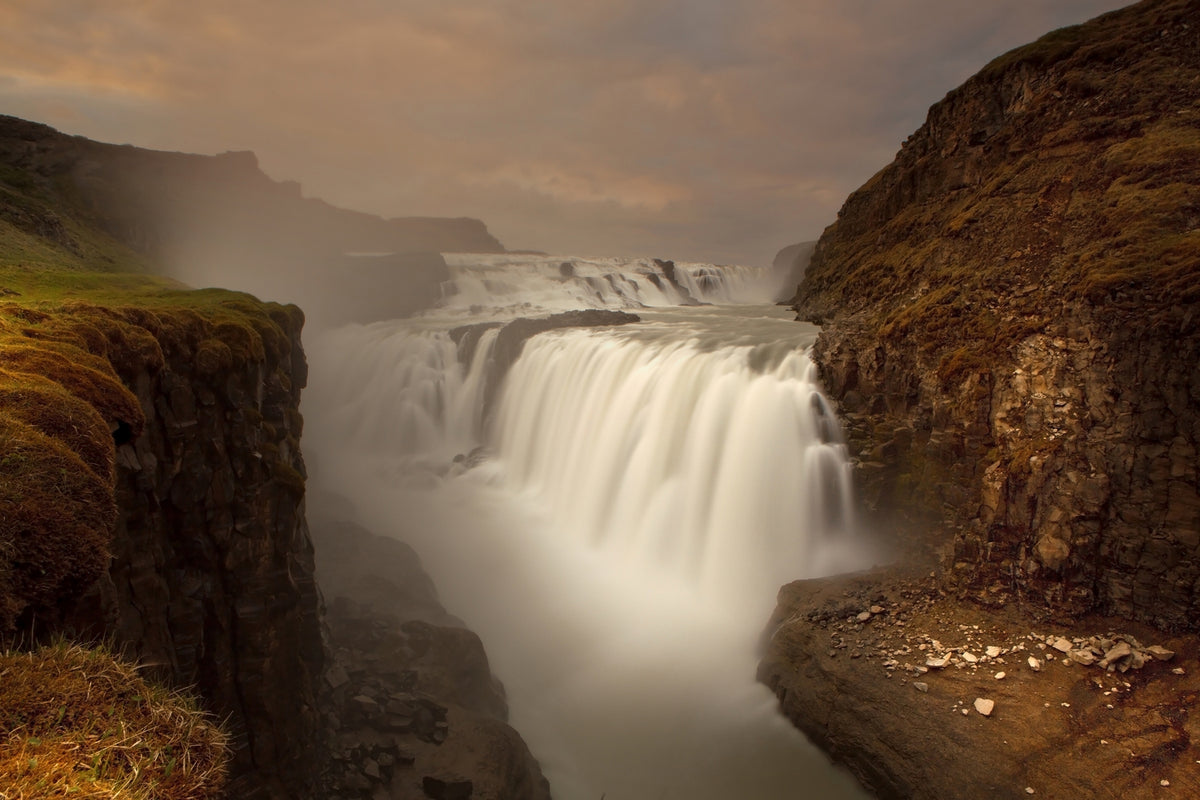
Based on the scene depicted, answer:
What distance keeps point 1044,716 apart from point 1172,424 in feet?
17.6

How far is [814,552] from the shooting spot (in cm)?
1609

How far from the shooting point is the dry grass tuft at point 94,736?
9.52 feet

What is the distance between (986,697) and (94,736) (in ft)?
38.7

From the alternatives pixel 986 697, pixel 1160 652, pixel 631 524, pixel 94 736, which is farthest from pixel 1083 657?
pixel 94 736

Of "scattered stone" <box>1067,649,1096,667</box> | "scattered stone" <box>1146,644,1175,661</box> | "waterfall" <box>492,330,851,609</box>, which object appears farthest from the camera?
"waterfall" <box>492,330,851,609</box>

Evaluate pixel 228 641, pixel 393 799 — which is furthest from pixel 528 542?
pixel 228 641

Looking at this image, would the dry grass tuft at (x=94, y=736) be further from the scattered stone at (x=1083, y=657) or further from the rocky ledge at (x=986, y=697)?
the scattered stone at (x=1083, y=657)

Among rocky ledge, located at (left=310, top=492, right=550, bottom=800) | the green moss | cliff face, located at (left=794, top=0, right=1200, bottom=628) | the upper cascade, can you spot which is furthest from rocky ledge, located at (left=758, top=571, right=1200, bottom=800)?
the upper cascade

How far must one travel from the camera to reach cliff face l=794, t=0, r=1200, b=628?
1021 centimetres

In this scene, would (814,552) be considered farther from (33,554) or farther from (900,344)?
(33,554)

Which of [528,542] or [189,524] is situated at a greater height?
[189,524]

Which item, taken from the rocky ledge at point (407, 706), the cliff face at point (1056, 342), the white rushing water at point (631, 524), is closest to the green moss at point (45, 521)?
the rocky ledge at point (407, 706)

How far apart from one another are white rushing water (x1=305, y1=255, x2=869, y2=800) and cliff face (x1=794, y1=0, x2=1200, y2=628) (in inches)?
99.9

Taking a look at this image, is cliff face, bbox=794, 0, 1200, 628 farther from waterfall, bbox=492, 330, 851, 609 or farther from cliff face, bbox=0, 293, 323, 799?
cliff face, bbox=0, 293, 323, 799
